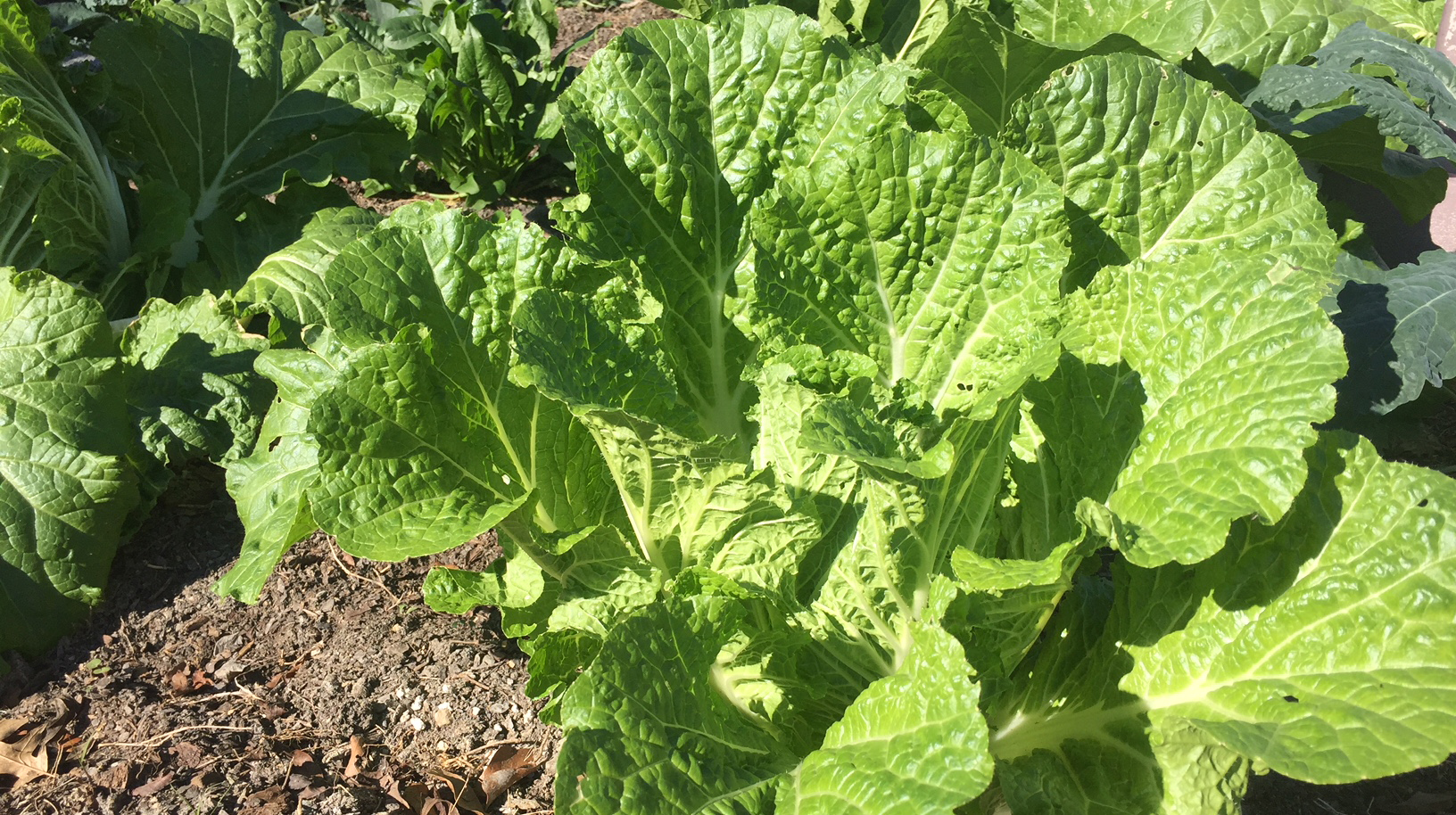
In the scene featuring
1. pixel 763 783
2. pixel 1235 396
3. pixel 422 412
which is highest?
pixel 1235 396

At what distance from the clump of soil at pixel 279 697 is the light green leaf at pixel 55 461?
13 cm

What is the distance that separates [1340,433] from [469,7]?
4.00m

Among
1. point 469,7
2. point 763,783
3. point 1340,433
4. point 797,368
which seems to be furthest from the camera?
point 469,7

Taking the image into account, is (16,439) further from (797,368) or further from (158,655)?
(797,368)

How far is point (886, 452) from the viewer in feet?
5.63

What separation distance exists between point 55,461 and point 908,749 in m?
2.66

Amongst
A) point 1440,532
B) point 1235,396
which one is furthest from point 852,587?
point 1440,532

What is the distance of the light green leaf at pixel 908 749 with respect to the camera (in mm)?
1542

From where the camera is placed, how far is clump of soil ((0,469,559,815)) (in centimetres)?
247

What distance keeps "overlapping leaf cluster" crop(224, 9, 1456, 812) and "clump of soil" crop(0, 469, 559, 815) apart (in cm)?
56

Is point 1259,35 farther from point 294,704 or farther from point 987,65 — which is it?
point 294,704

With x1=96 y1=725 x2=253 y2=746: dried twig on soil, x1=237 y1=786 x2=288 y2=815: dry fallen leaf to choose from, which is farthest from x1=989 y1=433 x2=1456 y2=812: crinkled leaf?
x1=96 y1=725 x2=253 y2=746: dried twig on soil

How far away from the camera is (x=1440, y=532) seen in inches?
69.9

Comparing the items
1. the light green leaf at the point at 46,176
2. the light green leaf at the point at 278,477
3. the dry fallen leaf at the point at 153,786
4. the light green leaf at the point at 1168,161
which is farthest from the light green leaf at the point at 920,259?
the light green leaf at the point at 46,176
